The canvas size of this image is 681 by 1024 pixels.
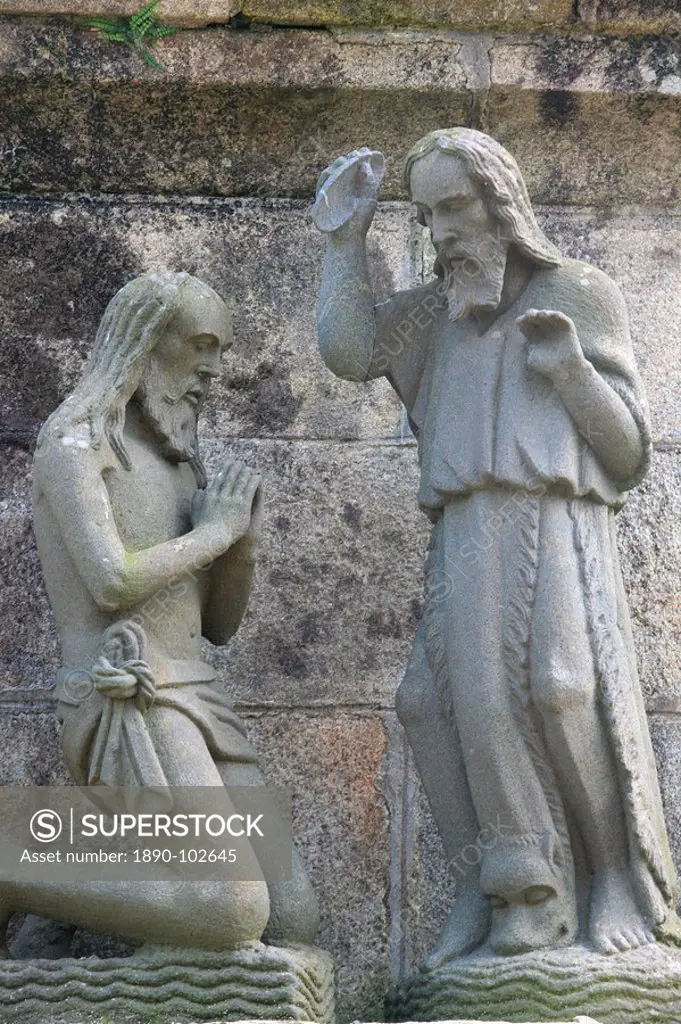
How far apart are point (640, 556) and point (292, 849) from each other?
1.53 m

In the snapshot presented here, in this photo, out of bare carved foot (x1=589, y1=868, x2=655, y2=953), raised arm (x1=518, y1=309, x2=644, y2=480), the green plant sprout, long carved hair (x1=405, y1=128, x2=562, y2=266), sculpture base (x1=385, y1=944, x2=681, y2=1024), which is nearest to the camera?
sculpture base (x1=385, y1=944, x2=681, y2=1024)

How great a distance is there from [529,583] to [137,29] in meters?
2.30

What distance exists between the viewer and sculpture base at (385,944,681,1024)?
5.71m

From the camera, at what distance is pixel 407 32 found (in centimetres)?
745

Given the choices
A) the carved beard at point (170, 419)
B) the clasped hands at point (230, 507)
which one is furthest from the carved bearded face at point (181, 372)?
the clasped hands at point (230, 507)

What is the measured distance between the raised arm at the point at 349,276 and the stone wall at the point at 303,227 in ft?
2.79

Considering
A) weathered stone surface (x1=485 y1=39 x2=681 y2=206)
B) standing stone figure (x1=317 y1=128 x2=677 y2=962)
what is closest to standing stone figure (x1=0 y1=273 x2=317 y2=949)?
standing stone figure (x1=317 y1=128 x2=677 y2=962)

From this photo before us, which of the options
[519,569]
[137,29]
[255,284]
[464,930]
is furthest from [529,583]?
[137,29]

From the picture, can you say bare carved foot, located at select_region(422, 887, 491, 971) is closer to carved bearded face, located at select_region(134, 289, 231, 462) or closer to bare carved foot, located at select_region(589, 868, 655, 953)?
bare carved foot, located at select_region(589, 868, 655, 953)

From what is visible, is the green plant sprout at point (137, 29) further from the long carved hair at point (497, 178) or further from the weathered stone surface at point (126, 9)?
the long carved hair at point (497, 178)

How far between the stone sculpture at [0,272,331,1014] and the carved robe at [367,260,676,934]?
522 millimetres

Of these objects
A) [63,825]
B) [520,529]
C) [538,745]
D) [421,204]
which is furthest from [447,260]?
[63,825]

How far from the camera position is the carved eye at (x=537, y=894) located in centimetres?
590

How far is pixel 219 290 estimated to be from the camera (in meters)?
7.45
